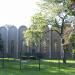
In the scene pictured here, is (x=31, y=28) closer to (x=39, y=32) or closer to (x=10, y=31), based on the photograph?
(x=39, y=32)

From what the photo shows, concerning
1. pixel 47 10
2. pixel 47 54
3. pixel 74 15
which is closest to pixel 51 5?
pixel 47 10

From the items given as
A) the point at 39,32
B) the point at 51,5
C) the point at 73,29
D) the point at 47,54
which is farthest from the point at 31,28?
the point at 47,54

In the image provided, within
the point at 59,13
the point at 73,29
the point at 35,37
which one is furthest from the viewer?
the point at 35,37

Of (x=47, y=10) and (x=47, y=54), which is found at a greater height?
(x=47, y=10)

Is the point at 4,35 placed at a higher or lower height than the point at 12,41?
higher

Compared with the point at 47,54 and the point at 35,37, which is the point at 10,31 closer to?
the point at 47,54

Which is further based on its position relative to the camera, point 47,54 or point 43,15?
point 47,54

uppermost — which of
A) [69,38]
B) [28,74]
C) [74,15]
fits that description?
[74,15]

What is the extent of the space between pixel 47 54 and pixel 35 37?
79.8 feet

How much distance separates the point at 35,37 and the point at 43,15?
503cm

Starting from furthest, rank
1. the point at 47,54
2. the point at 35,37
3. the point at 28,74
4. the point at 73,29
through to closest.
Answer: the point at 47,54 < the point at 35,37 < the point at 73,29 < the point at 28,74

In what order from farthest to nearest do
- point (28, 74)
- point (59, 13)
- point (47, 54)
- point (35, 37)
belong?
point (47, 54)
point (35, 37)
point (59, 13)
point (28, 74)

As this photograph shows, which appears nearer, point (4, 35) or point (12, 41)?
point (12, 41)

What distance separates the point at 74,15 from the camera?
5788 cm
